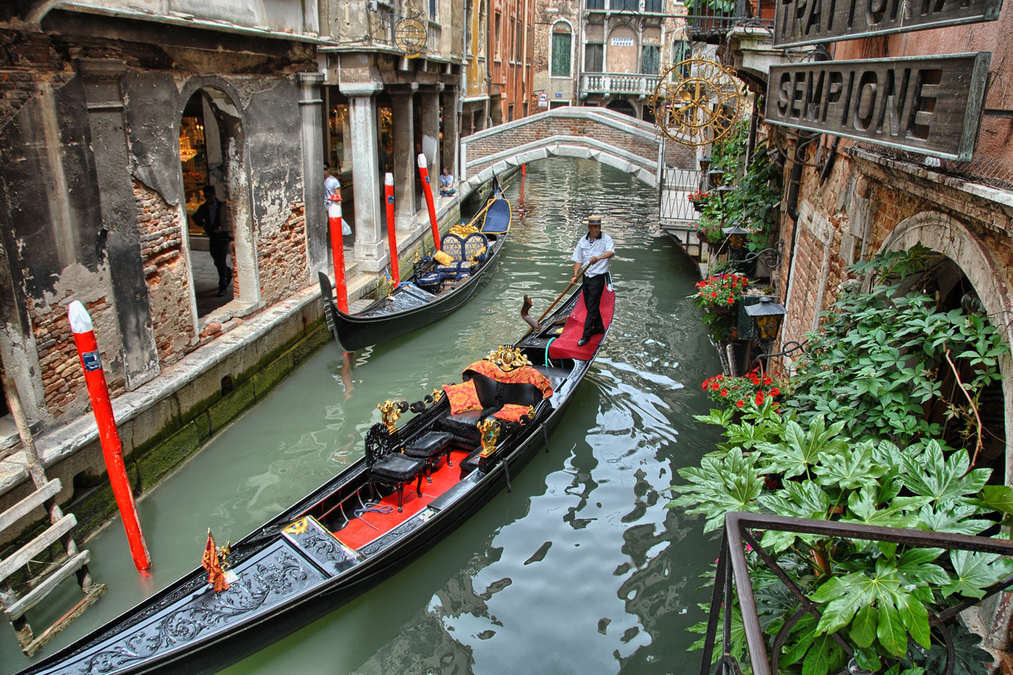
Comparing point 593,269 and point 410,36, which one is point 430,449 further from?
point 410,36

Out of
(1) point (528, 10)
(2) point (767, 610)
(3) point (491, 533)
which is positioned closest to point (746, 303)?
→ (3) point (491, 533)

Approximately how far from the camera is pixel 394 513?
3.96m

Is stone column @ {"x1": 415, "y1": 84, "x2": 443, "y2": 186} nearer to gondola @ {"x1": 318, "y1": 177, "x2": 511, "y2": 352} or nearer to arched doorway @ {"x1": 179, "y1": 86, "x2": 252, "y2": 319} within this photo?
gondola @ {"x1": 318, "y1": 177, "x2": 511, "y2": 352}

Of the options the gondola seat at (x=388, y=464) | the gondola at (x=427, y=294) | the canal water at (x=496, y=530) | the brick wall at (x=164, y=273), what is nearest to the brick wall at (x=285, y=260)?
the gondola at (x=427, y=294)

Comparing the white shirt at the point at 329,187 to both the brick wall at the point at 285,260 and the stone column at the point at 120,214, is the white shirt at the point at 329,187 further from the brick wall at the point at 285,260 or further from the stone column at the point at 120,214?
the stone column at the point at 120,214

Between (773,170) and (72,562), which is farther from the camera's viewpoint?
(773,170)

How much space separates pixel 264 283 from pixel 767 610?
556 cm

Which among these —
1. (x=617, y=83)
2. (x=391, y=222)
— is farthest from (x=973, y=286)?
(x=617, y=83)

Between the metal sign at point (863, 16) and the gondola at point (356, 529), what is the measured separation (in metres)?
2.59

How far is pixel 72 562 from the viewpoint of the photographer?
11.1 feet

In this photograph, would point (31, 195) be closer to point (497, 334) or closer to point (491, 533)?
point (491, 533)

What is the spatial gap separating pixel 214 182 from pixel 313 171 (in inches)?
113

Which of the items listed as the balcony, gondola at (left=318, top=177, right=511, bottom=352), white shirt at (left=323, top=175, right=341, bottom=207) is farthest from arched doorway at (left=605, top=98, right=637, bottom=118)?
white shirt at (left=323, top=175, right=341, bottom=207)

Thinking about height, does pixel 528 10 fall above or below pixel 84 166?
above
